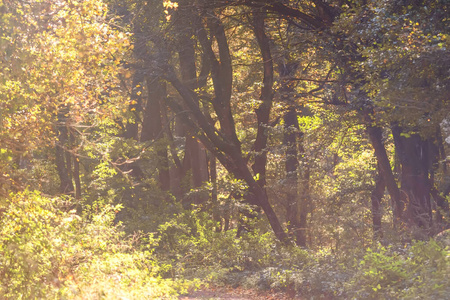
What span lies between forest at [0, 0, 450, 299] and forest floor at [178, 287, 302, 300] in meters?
0.09

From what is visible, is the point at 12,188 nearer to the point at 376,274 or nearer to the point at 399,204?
the point at 376,274

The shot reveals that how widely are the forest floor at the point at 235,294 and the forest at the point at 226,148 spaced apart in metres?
0.09

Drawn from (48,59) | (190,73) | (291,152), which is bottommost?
(291,152)

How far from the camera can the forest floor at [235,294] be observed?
13.1 m

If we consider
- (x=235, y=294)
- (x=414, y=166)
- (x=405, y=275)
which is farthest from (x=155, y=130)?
(x=405, y=275)

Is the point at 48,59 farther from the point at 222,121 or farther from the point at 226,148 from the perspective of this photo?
the point at 222,121

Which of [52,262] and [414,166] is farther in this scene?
[414,166]

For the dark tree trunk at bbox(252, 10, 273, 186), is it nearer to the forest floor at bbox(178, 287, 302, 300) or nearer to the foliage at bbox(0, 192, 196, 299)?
the forest floor at bbox(178, 287, 302, 300)

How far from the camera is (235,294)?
14000 mm

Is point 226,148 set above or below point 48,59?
below

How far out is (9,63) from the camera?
28.4ft

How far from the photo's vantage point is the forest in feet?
28.4

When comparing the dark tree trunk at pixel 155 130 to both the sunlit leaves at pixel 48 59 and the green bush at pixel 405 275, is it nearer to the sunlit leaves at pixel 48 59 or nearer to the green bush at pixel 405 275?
the green bush at pixel 405 275

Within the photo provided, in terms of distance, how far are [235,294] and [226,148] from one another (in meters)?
6.09
